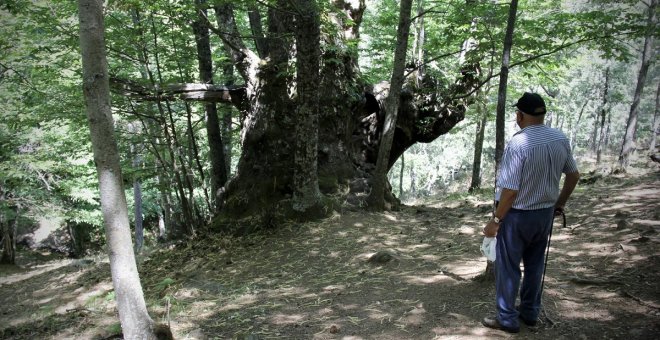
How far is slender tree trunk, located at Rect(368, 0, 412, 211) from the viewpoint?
7230mm

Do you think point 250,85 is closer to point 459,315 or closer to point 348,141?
point 348,141

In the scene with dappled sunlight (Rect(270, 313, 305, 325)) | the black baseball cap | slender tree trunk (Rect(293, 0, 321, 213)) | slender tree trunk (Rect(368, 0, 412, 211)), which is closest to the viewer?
the black baseball cap

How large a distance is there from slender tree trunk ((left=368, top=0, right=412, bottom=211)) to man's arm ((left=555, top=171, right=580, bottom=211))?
170 inches

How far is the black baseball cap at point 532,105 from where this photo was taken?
3.10 metres

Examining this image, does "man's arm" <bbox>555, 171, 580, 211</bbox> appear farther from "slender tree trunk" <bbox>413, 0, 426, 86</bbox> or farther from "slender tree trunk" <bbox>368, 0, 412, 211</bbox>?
"slender tree trunk" <bbox>413, 0, 426, 86</bbox>

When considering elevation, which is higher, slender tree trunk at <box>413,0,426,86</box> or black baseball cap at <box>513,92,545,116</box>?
slender tree trunk at <box>413,0,426,86</box>

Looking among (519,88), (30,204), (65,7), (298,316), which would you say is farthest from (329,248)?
(519,88)

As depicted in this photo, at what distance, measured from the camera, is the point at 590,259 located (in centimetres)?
456

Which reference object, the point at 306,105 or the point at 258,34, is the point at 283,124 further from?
the point at 258,34

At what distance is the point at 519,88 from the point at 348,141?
11134 millimetres

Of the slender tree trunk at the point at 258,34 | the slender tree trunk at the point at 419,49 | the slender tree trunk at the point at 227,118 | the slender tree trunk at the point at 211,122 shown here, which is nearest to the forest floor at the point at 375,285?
the slender tree trunk at the point at 211,122

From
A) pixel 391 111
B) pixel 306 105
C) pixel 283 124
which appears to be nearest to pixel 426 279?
pixel 306 105

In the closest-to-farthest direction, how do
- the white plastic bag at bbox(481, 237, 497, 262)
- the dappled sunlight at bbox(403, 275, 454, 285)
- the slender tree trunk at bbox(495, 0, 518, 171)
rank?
1. the white plastic bag at bbox(481, 237, 497, 262)
2. the slender tree trunk at bbox(495, 0, 518, 171)
3. the dappled sunlight at bbox(403, 275, 454, 285)

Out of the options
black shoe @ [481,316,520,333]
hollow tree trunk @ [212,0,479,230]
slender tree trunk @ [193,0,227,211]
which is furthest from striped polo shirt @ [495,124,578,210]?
slender tree trunk @ [193,0,227,211]
